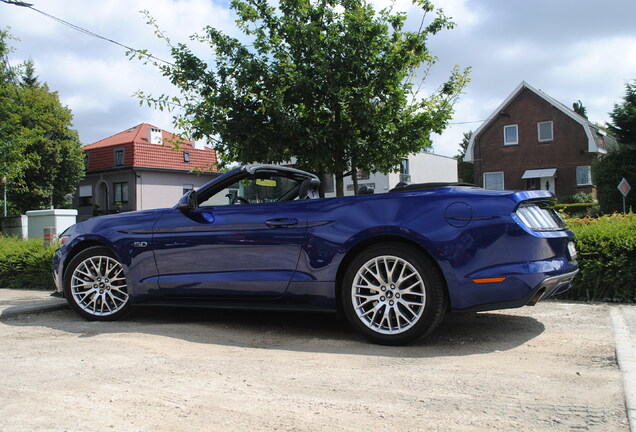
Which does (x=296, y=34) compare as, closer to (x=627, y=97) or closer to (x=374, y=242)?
(x=374, y=242)

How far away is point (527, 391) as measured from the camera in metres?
2.99

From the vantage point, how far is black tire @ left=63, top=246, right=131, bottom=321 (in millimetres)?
5297

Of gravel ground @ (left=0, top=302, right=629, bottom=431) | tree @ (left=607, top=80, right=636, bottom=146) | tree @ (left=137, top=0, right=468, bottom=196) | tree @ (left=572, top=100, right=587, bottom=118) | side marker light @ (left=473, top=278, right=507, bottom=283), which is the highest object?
tree @ (left=572, top=100, right=587, bottom=118)

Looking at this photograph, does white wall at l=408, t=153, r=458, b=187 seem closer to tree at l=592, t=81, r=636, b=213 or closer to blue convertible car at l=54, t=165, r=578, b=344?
tree at l=592, t=81, r=636, b=213

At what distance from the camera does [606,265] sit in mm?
5676

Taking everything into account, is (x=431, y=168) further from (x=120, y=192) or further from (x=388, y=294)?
(x=388, y=294)

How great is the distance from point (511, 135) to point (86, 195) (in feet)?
120

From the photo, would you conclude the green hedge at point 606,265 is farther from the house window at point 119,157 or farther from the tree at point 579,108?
the tree at point 579,108

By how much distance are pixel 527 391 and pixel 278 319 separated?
2771 mm

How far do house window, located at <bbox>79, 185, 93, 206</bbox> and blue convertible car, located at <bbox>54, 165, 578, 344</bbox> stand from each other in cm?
4739

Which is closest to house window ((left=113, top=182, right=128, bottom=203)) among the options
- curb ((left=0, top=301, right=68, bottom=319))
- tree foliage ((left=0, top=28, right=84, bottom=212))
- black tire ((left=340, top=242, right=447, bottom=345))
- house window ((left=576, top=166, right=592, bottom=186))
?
tree foliage ((left=0, top=28, right=84, bottom=212))

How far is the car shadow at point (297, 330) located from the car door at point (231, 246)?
0.37 m

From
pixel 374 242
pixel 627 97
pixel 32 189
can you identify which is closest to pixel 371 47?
pixel 374 242

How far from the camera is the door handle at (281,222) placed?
4.51m
